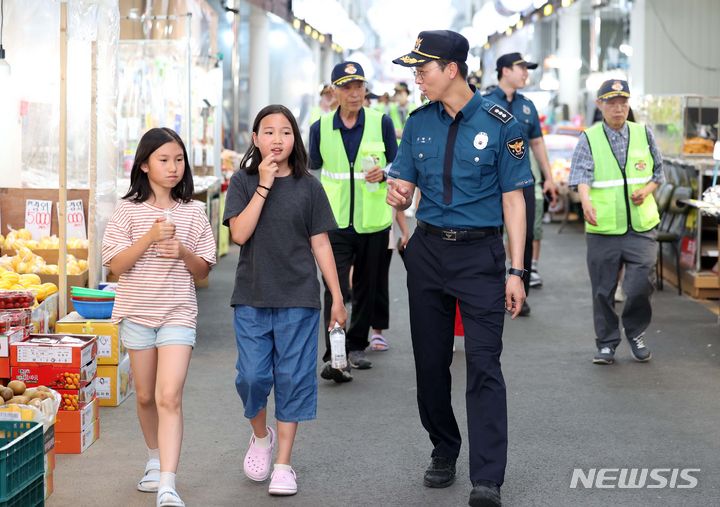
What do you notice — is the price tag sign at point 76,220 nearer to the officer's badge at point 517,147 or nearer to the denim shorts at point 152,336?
the denim shorts at point 152,336

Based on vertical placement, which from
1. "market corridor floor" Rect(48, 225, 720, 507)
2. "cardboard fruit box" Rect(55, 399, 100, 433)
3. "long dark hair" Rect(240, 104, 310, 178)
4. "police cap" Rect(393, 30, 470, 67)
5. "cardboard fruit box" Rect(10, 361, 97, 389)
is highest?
"police cap" Rect(393, 30, 470, 67)

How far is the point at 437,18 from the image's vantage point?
1145 inches

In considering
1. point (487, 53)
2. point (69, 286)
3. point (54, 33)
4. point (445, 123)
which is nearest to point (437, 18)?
point (487, 53)

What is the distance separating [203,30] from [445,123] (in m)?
11.0

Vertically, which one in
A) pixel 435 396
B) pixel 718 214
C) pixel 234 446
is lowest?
pixel 234 446

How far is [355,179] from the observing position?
7.86 metres

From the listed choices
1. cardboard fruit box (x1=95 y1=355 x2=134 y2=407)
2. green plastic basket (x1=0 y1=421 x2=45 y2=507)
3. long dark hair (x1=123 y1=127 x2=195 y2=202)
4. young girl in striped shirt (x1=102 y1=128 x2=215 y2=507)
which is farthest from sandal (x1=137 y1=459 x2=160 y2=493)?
cardboard fruit box (x1=95 y1=355 x2=134 y2=407)

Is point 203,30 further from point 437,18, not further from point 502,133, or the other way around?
point 437,18

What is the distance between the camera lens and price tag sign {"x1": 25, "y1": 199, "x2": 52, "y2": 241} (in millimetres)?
8969

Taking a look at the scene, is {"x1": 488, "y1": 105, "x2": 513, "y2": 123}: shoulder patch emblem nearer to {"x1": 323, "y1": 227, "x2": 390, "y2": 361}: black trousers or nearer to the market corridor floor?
the market corridor floor

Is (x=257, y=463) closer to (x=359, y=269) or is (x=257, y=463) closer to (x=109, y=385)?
(x=109, y=385)

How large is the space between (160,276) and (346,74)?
115 inches

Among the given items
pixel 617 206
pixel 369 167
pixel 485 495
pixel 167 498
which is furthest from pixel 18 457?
pixel 617 206

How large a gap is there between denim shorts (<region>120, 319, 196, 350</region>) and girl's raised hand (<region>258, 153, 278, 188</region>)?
29.3 inches
